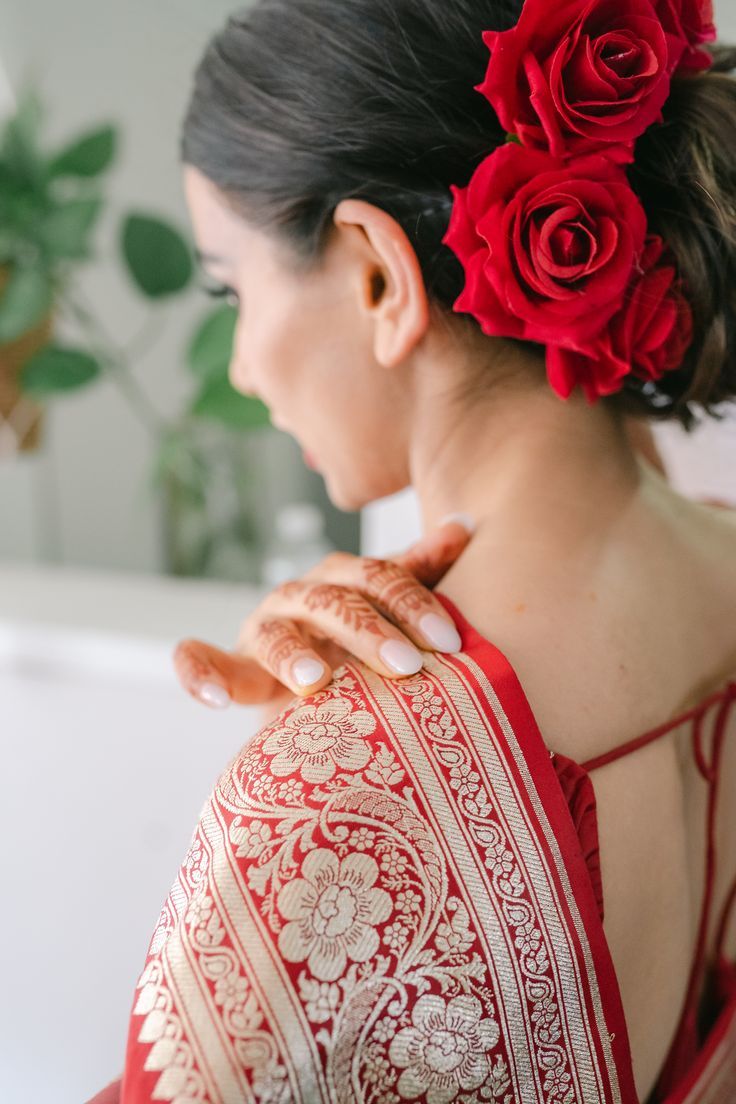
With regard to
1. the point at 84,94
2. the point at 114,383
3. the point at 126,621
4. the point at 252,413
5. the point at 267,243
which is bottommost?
the point at 114,383

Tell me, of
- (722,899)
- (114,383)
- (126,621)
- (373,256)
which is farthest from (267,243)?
(114,383)

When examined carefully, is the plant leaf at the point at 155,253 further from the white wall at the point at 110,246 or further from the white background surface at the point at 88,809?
the white background surface at the point at 88,809

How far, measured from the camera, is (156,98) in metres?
2.14

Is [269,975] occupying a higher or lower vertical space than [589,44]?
lower

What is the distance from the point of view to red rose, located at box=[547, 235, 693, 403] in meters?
0.64

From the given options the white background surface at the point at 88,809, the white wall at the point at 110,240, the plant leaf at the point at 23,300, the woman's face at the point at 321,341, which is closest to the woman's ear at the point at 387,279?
the woman's face at the point at 321,341

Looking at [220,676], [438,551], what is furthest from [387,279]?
[220,676]

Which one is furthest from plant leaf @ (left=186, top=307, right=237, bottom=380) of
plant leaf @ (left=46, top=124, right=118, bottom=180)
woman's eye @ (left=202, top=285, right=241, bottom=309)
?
woman's eye @ (left=202, top=285, right=241, bottom=309)

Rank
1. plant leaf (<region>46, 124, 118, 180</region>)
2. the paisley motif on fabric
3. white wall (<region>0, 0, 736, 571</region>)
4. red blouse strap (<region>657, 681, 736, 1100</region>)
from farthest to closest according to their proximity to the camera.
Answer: white wall (<region>0, 0, 736, 571</region>)
plant leaf (<region>46, 124, 118, 180</region>)
red blouse strap (<region>657, 681, 736, 1100</region>)
the paisley motif on fabric

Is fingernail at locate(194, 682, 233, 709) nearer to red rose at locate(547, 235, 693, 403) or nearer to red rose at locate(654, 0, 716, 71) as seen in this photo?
red rose at locate(547, 235, 693, 403)

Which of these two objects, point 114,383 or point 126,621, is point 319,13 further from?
point 114,383

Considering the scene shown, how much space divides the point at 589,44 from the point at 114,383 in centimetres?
200

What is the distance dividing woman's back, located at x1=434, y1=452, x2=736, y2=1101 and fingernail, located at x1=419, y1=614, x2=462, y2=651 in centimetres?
2

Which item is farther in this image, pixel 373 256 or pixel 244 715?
pixel 244 715
